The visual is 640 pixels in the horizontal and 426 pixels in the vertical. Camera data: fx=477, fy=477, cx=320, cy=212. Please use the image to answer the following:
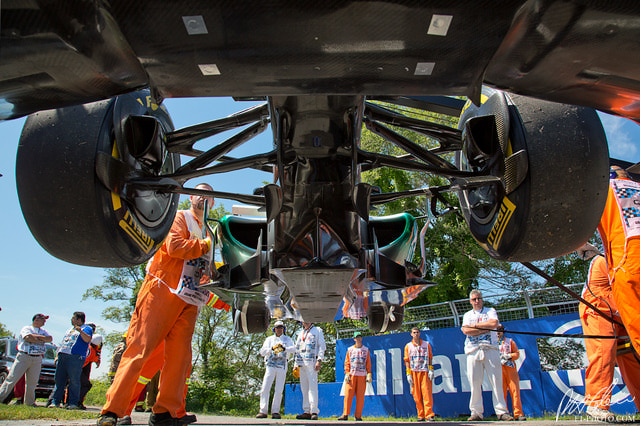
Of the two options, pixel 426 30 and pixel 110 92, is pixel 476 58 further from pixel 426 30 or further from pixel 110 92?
pixel 110 92

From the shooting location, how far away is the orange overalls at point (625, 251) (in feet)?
9.80

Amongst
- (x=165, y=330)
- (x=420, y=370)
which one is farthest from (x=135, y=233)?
(x=420, y=370)

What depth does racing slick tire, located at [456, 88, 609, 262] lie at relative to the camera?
90.7 inches

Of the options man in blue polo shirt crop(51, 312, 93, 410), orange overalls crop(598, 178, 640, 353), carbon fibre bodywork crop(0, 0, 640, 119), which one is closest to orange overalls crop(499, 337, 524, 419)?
orange overalls crop(598, 178, 640, 353)

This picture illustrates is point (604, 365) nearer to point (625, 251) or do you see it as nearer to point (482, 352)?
point (625, 251)

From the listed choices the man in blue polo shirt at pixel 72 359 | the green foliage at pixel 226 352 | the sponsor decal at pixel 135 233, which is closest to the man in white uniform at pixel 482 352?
the sponsor decal at pixel 135 233

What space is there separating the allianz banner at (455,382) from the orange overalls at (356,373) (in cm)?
91

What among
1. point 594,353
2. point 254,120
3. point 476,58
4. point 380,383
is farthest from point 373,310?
point 380,383

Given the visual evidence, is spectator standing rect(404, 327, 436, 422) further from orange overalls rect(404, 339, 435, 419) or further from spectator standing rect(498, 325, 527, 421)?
spectator standing rect(498, 325, 527, 421)

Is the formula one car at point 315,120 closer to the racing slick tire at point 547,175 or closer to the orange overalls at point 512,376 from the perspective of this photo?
the racing slick tire at point 547,175

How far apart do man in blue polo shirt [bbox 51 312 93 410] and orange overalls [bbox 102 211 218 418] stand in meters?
5.68

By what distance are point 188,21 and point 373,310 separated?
3571 mm

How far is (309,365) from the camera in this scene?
908 centimetres

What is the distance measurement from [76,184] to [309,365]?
7.54m
